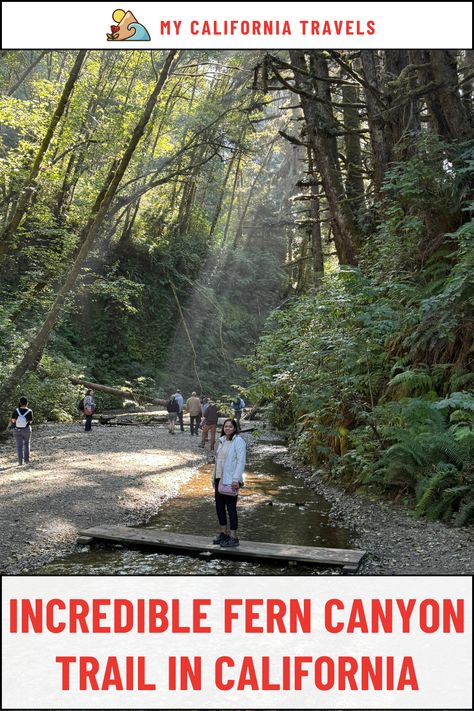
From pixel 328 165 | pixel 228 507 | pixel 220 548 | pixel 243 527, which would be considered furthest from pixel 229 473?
pixel 328 165

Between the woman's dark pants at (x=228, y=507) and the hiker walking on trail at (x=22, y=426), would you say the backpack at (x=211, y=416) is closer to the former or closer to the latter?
the hiker walking on trail at (x=22, y=426)

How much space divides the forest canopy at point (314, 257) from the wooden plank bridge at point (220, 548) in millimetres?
2334

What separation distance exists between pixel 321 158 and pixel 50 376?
15.0 meters

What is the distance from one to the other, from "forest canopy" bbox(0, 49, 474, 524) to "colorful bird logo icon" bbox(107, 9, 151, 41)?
3.12 m

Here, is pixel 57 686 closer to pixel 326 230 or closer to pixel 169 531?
pixel 169 531

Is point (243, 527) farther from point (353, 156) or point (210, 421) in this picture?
point (353, 156)

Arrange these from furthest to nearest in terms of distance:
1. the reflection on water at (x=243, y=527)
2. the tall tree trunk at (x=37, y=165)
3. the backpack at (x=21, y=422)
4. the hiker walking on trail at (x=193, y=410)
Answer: the hiker walking on trail at (x=193, y=410)
the tall tree trunk at (x=37, y=165)
the backpack at (x=21, y=422)
the reflection on water at (x=243, y=527)

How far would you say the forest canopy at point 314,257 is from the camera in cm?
1084

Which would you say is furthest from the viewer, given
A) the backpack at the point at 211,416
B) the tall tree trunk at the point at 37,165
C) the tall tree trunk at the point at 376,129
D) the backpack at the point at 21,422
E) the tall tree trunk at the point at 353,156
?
the backpack at the point at 211,416

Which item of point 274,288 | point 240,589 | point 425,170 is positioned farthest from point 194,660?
point 274,288

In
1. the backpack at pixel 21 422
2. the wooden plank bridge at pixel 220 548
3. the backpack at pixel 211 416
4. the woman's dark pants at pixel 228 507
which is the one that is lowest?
the wooden plank bridge at pixel 220 548

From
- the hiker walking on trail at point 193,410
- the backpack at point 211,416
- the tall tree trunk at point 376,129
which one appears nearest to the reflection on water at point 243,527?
the backpack at point 211,416

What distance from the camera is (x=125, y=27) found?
37.9ft

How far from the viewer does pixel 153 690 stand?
15.7 ft
